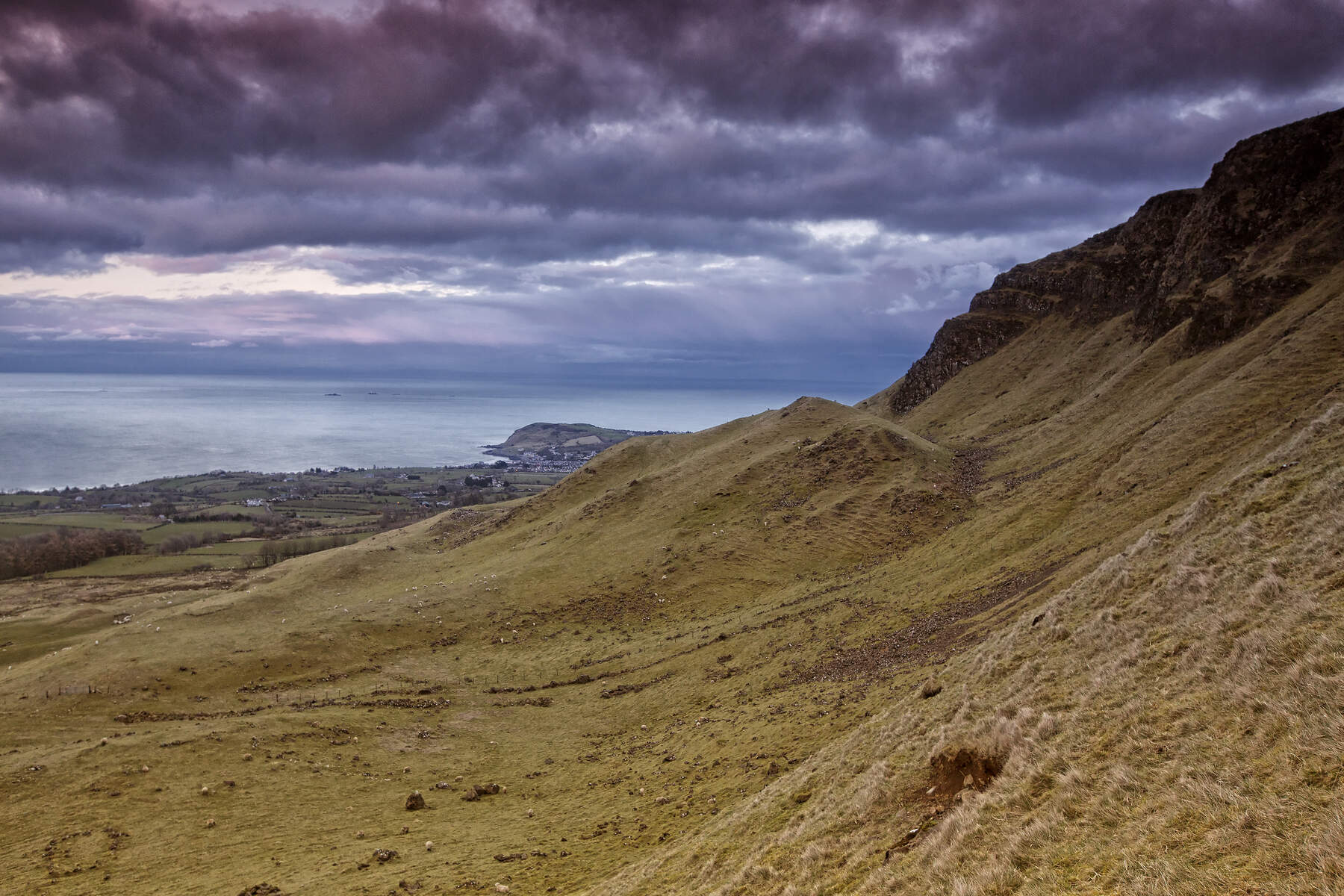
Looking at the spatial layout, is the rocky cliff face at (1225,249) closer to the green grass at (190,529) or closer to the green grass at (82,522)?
the green grass at (190,529)

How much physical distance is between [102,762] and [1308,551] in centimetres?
3128

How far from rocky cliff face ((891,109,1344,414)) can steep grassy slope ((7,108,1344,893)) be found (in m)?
1.09

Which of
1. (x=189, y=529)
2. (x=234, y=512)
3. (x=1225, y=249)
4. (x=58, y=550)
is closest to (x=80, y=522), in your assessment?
(x=234, y=512)

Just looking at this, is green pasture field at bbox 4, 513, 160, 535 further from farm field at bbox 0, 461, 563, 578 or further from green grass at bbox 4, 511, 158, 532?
farm field at bbox 0, 461, 563, 578

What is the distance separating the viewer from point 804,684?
22.9m

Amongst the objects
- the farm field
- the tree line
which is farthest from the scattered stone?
the tree line

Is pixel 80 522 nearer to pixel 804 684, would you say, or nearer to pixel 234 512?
pixel 234 512

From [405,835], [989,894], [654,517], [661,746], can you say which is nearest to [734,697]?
[661,746]

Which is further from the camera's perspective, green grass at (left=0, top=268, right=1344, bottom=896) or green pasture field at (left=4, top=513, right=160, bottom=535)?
green pasture field at (left=4, top=513, right=160, bottom=535)

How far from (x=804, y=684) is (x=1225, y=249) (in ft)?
189

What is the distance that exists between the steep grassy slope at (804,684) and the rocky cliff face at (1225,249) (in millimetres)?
1090

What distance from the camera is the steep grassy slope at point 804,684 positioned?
9.10m

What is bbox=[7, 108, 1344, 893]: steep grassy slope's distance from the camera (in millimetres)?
9102

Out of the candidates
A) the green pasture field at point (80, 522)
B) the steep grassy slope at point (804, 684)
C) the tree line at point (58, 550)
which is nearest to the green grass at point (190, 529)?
the green pasture field at point (80, 522)
